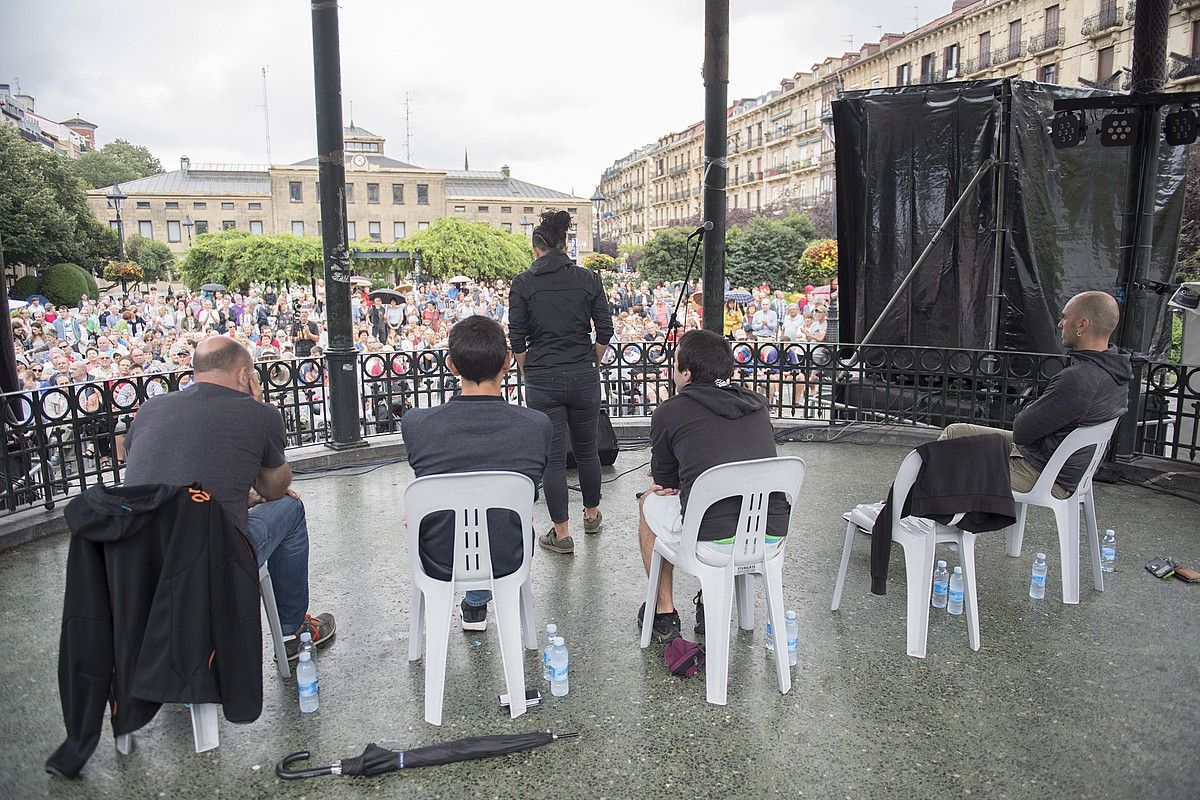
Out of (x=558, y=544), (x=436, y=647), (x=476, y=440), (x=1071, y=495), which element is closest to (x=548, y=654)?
(x=436, y=647)

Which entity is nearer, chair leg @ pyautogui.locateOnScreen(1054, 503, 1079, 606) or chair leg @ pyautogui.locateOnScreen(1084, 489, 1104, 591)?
chair leg @ pyautogui.locateOnScreen(1054, 503, 1079, 606)

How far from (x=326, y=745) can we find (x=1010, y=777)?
2193 mm

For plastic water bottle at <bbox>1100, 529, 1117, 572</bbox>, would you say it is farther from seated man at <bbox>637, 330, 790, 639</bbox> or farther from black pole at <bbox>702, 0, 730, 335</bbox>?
black pole at <bbox>702, 0, 730, 335</bbox>

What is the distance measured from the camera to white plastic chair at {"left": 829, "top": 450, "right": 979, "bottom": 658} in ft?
10.6

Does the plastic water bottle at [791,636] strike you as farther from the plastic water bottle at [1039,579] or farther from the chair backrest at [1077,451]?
the chair backrest at [1077,451]

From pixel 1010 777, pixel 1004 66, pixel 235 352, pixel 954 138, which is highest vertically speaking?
pixel 1004 66


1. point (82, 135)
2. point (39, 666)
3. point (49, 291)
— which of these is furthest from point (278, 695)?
point (82, 135)

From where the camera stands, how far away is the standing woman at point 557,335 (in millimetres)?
4281

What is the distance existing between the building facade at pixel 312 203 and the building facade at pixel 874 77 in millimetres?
11646

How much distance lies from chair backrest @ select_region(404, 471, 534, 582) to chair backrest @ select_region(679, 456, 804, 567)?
60 centimetres

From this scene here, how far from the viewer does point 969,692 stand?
9.71ft

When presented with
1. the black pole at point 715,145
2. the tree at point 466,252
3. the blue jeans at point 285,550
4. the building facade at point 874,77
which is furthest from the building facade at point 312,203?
the blue jeans at point 285,550

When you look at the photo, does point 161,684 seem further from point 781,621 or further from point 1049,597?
point 1049,597

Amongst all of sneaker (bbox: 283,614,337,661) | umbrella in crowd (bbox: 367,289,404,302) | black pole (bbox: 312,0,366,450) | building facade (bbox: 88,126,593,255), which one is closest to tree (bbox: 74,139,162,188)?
building facade (bbox: 88,126,593,255)
